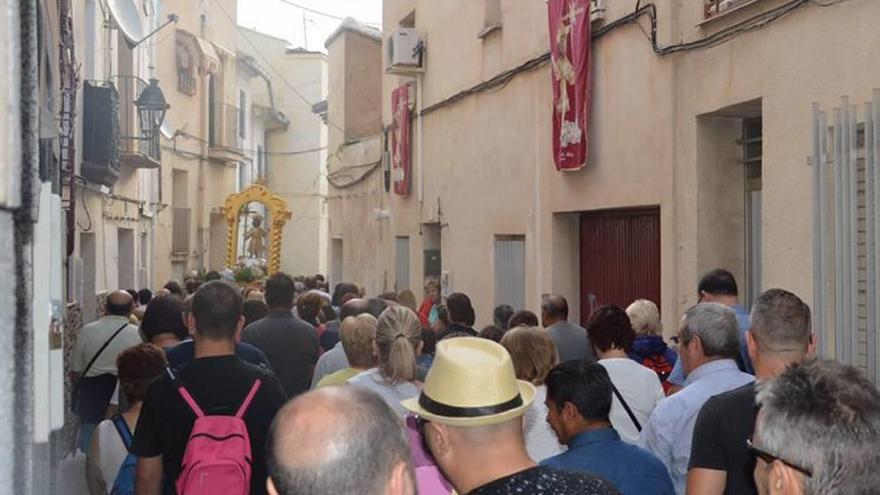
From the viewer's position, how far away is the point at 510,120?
12789 mm

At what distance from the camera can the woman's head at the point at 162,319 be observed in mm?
6566

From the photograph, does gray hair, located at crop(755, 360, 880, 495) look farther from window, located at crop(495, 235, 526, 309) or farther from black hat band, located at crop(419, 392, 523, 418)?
window, located at crop(495, 235, 526, 309)

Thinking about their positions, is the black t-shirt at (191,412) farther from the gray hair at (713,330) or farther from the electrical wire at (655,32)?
the electrical wire at (655,32)

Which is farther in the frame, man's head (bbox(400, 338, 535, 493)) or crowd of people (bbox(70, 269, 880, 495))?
man's head (bbox(400, 338, 535, 493))

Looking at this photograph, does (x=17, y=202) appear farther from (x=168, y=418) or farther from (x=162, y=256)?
(x=162, y=256)

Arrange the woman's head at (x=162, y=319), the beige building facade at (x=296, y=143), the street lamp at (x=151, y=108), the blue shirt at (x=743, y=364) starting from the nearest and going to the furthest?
the blue shirt at (x=743, y=364), the woman's head at (x=162, y=319), the street lamp at (x=151, y=108), the beige building facade at (x=296, y=143)

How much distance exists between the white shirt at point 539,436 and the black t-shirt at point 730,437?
2.97 feet

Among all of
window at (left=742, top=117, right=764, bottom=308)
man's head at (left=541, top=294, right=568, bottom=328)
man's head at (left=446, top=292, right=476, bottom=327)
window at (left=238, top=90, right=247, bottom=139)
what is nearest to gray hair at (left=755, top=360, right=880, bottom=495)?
man's head at (left=541, top=294, right=568, bottom=328)

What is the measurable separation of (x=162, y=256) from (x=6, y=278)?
24337mm

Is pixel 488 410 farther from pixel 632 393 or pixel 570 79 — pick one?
pixel 570 79

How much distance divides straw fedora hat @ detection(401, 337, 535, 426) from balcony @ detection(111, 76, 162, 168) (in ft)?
50.0

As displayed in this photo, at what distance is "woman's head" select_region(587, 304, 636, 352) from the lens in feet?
17.6

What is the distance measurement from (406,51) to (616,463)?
13.2 meters

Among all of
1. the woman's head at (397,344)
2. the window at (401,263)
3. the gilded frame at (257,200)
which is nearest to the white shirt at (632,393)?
the woman's head at (397,344)
